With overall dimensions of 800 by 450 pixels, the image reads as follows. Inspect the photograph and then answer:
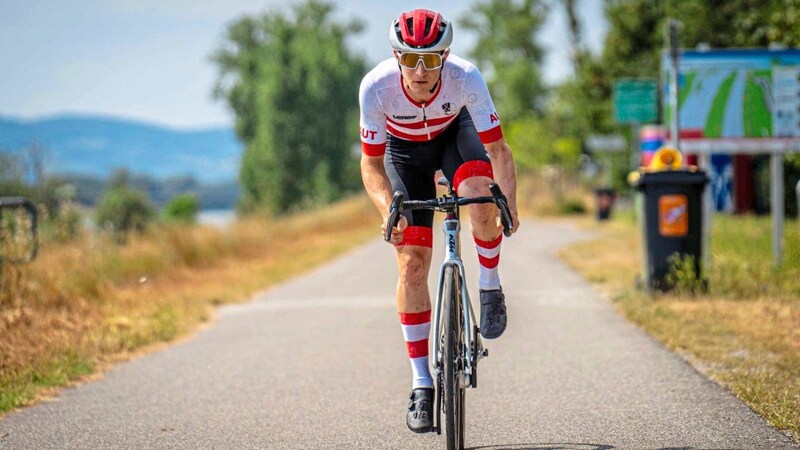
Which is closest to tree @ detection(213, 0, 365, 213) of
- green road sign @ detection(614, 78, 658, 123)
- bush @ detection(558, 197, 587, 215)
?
bush @ detection(558, 197, 587, 215)

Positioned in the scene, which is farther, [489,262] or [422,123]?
[489,262]

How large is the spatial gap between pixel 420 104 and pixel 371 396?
251 centimetres

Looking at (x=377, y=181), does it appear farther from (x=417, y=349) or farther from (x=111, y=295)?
(x=111, y=295)

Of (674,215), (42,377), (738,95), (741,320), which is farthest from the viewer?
(738,95)

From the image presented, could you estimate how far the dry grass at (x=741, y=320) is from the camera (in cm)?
668

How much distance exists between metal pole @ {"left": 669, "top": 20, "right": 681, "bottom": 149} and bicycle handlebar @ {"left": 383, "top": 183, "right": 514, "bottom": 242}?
9117 mm

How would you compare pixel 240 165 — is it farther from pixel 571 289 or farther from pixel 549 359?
pixel 549 359

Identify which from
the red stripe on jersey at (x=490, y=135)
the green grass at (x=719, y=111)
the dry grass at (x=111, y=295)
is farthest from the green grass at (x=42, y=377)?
the green grass at (x=719, y=111)

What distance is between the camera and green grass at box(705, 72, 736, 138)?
14.2m

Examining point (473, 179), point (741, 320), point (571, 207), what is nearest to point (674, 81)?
point (741, 320)

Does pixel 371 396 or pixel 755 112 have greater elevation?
pixel 755 112

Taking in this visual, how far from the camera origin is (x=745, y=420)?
5.86 metres

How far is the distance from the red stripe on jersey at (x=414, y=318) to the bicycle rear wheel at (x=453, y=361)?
27cm

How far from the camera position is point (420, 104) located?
5.33 metres
